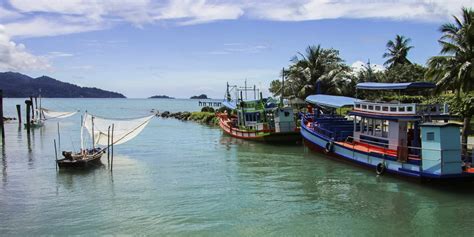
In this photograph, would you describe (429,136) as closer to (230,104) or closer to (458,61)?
(458,61)

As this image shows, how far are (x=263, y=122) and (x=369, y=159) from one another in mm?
19353

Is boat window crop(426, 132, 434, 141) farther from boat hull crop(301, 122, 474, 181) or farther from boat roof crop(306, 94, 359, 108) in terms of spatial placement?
boat roof crop(306, 94, 359, 108)

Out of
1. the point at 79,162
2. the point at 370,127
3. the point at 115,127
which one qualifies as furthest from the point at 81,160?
the point at 370,127

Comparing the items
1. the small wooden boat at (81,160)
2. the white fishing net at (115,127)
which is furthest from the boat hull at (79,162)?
the white fishing net at (115,127)

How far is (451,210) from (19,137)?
44.0 metres

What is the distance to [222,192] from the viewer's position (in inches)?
852

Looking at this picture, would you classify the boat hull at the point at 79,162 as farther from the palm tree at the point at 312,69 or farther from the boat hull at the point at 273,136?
the palm tree at the point at 312,69

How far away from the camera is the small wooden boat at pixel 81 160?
2650 cm

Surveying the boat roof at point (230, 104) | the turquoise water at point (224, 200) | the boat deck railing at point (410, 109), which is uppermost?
the boat roof at point (230, 104)

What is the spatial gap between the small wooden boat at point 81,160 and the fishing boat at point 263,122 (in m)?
16.2

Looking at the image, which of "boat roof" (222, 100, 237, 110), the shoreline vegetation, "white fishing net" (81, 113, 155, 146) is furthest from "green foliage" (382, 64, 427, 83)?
"white fishing net" (81, 113, 155, 146)

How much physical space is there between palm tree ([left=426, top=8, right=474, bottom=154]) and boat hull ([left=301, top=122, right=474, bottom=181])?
6430 millimetres

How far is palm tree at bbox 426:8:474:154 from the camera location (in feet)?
88.8

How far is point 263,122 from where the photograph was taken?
1721 inches
